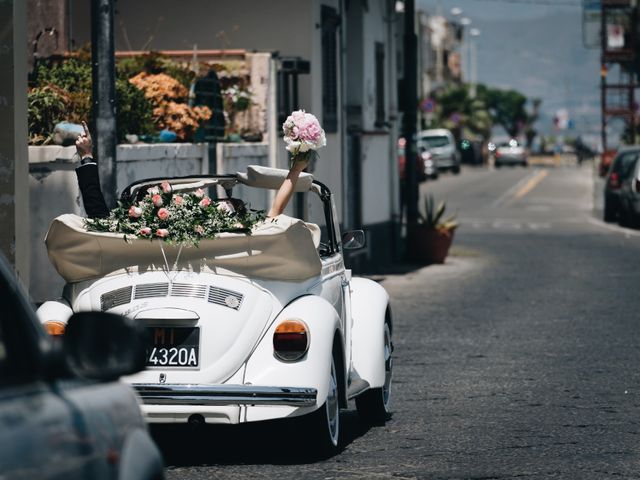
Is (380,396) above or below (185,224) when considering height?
below

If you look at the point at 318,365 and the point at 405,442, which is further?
the point at 405,442

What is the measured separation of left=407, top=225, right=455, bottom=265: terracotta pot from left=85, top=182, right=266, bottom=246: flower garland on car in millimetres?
16641

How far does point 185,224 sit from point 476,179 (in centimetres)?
6195

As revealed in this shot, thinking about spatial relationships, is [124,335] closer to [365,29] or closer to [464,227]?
[365,29]

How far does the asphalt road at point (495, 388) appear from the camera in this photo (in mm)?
8516

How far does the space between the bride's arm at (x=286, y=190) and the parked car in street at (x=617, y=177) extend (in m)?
26.4

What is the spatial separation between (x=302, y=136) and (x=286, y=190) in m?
0.41

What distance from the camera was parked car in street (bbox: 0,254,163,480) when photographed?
A: 367 centimetres

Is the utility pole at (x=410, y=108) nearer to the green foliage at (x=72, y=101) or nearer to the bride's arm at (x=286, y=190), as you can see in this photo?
the green foliage at (x=72, y=101)

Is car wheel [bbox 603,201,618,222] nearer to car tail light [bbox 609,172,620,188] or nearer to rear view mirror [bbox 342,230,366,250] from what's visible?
car tail light [bbox 609,172,620,188]

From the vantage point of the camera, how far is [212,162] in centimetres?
1842

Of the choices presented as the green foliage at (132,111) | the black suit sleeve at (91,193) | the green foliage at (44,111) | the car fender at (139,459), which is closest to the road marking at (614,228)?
the green foliage at (132,111)

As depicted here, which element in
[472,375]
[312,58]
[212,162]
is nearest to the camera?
[472,375]

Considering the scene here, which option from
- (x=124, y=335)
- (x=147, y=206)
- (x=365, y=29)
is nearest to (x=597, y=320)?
(x=147, y=206)
